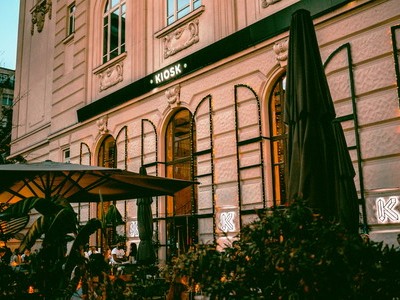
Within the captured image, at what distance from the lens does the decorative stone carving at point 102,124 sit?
1348 cm

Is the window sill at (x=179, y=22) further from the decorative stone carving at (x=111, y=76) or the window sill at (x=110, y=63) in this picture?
the decorative stone carving at (x=111, y=76)

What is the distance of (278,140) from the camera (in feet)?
29.7

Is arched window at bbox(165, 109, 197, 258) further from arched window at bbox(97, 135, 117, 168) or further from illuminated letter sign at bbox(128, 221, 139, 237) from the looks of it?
arched window at bbox(97, 135, 117, 168)

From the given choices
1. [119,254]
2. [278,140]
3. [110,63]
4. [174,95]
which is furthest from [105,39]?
[278,140]

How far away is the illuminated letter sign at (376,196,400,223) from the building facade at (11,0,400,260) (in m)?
0.02

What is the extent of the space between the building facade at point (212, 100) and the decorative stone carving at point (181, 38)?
4cm

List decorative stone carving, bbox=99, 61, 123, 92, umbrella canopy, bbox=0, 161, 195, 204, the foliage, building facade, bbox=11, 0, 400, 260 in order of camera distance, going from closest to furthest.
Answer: the foliage
umbrella canopy, bbox=0, 161, 195, 204
building facade, bbox=11, 0, 400, 260
decorative stone carving, bbox=99, 61, 123, 92

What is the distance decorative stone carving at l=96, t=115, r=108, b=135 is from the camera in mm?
13477

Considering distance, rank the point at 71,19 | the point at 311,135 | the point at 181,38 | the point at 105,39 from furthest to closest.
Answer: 1. the point at 71,19
2. the point at 105,39
3. the point at 181,38
4. the point at 311,135

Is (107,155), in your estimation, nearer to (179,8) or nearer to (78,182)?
(179,8)

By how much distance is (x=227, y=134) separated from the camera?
9.76m

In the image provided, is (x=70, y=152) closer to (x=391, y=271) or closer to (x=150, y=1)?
(x=150, y=1)

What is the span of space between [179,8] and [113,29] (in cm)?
340

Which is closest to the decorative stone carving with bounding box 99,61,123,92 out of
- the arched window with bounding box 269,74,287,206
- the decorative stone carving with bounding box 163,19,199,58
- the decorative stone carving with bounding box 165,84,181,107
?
the decorative stone carving with bounding box 163,19,199,58
